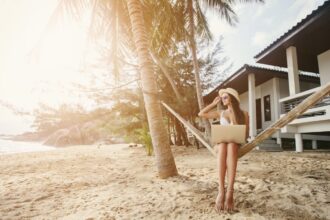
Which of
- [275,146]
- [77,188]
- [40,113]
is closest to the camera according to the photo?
[77,188]

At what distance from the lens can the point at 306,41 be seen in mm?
8438

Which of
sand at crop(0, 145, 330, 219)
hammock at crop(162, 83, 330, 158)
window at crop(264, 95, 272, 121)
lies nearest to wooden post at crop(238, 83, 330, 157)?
hammock at crop(162, 83, 330, 158)

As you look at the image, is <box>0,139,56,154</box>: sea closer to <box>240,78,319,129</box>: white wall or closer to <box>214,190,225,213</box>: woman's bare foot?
<box>240,78,319,129</box>: white wall

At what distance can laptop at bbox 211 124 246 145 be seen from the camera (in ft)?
9.00

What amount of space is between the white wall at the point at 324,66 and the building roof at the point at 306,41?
208 mm

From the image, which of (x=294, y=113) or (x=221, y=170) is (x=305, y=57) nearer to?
(x=294, y=113)

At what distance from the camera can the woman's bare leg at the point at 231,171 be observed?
2.70 meters

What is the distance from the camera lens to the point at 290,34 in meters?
7.77

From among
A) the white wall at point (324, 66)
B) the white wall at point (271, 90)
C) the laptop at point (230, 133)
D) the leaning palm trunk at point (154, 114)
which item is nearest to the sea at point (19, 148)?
the leaning palm trunk at point (154, 114)

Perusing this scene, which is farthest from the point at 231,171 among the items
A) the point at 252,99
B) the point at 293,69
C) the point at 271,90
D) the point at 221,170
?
the point at 271,90

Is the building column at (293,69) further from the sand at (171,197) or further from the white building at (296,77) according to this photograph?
the sand at (171,197)

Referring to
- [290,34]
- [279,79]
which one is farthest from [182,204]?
[279,79]

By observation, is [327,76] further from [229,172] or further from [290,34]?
[229,172]

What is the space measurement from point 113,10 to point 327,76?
850 centimetres
